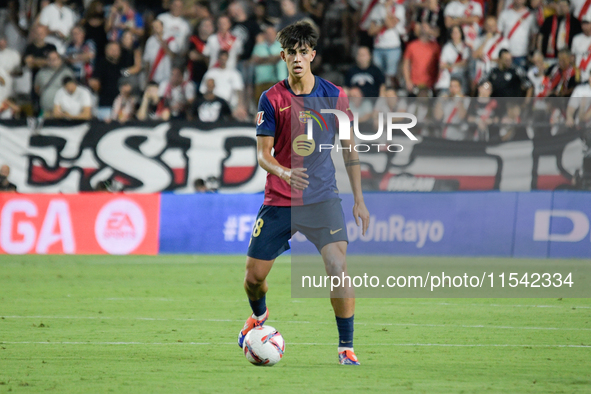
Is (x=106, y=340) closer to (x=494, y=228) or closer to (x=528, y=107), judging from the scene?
(x=494, y=228)

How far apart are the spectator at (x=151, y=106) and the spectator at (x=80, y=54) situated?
144 centimetres

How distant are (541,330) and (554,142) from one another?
23.5ft

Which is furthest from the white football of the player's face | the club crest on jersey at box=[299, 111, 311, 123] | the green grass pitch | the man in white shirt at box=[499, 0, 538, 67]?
the man in white shirt at box=[499, 0, 538, 67]

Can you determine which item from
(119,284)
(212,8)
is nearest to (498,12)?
(212,8)

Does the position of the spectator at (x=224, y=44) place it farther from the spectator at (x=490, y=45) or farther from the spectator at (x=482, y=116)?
the spectator at (x=482, y=116)

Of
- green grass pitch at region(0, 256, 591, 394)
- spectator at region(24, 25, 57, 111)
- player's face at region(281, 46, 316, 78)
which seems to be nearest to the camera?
green grass pitch at region(0, 256, 591, 394)

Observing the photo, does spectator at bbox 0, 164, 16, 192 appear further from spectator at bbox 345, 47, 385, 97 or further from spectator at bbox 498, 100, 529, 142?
spectator at bbox 498, 100, 529, 142

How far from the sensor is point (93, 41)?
60.6ft

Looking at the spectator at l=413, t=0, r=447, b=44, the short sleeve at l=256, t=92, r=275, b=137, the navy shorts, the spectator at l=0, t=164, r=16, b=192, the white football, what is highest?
the spectator at l=413, t=0, r=447, b=44

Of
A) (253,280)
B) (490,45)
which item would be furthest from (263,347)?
(490,45)

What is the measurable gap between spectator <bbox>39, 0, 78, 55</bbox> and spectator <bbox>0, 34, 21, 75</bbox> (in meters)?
0.88

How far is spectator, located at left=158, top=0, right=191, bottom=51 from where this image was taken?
1819cm

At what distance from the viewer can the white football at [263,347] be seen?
6.31 metres

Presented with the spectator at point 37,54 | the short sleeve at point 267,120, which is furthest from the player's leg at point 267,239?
the spectator at point 37,54
